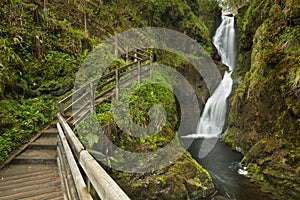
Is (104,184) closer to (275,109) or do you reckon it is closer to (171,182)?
(171,182)

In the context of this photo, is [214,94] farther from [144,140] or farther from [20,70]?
[20,70]

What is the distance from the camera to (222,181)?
9.66m

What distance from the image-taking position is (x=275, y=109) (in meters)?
10.7

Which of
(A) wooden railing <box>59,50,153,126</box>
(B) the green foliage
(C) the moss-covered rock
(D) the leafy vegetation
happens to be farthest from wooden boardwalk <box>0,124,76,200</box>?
(C) the moss-covered rock

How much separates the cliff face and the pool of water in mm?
497

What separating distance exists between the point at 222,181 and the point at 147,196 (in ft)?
14.6

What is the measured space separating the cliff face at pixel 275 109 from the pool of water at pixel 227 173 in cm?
50

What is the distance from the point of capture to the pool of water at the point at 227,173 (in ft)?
27.7

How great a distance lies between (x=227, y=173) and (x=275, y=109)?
3.86 m

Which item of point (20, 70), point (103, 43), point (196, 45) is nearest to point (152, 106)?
point (20, 70)

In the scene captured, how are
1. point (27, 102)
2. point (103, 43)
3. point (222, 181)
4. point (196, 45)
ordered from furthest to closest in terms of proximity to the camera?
point (196, 45), point (103, 43), point (222, 181), point (27, 102)

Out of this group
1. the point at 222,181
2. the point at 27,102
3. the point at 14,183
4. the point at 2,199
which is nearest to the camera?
the point at 2,199

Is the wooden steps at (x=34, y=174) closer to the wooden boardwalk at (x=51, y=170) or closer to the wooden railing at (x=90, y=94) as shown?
the wooden boardwalk at (x=51, y=170)

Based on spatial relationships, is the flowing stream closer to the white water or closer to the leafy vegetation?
the white water
